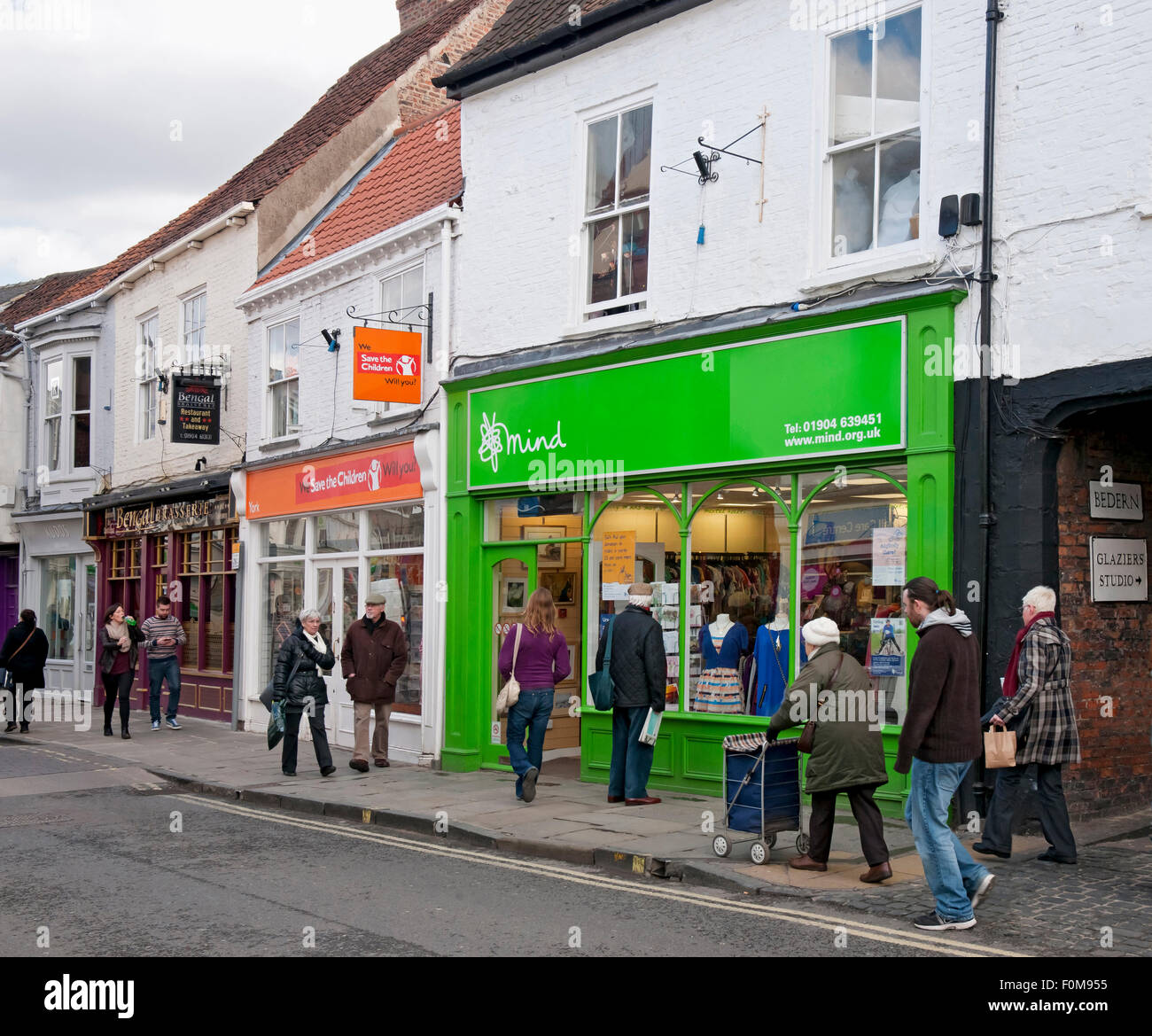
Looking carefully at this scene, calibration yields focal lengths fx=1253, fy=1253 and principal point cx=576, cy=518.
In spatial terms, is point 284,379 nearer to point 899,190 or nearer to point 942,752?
point 899,190

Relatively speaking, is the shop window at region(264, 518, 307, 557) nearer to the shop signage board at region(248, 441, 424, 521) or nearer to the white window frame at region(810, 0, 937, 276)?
the shop signage board at region(248, 441, 424, 521)

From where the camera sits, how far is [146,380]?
2261 centimetres

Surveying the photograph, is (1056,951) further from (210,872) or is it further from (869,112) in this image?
(869,112)

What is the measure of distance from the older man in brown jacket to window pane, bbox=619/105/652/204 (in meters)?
5.04

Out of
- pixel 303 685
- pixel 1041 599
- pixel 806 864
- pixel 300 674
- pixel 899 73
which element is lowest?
pixel 806 864

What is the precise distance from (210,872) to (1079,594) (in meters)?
6.54

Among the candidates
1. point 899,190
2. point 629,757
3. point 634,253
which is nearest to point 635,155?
point 634,253

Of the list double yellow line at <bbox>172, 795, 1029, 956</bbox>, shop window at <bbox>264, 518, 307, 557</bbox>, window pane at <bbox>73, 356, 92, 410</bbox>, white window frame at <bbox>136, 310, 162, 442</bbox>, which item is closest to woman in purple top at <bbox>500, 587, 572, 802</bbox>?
double yellow line at <bbox>172, 795, 1029, 956</bbox>

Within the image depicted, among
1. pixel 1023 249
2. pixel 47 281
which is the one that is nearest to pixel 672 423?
pixel 1023 249

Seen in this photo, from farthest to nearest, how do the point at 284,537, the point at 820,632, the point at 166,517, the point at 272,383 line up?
the point at 166,517, the point at 272,383, the point at 284,537, the point at 820,632

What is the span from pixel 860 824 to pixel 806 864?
0.59 meters

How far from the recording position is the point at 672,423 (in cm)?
1172

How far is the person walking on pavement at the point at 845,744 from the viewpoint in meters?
7.87

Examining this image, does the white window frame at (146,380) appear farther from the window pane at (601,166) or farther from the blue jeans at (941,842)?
the blue jeans at (941,842)
